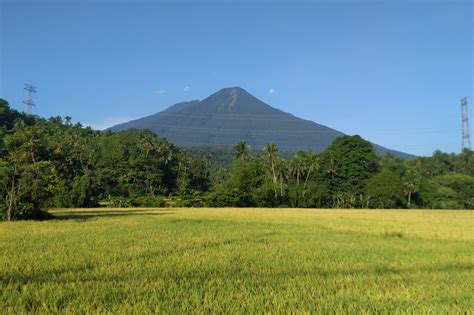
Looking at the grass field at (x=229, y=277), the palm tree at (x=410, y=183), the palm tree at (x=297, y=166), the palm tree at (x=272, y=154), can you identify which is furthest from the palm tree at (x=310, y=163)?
the grass field at (x=229, y=277)

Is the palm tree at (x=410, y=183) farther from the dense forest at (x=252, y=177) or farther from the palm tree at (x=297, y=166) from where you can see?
the palm tree at (x=297, y=166)

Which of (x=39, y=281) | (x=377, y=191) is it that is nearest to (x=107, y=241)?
(x=39, y=281)

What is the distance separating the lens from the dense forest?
74312 mm

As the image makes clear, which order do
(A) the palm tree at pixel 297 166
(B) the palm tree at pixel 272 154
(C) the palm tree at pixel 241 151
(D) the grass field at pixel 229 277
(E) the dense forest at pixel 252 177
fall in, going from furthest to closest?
(C) the palm tree at pixel 241 151 → (A) the palm tree at pixel 297 166 → (B) the palm tree at pixel 272 154 → (E) the dense forest at pixel 252 177 → (D) the grass field at pixel 229 277

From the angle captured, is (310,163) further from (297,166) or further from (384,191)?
(384,191)

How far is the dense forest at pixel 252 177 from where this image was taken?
7431 centimetres

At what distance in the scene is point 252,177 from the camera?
254 feet

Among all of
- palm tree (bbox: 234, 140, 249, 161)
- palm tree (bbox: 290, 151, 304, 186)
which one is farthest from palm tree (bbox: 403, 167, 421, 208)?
palm tree (bbox: 234, 140, 249, 161)

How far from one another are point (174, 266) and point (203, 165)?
4078 inches

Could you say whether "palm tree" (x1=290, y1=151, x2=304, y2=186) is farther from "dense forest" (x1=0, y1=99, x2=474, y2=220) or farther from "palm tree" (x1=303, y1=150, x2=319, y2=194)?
"palm tree" (x1=303, y1=150, x2=319, y2=194)

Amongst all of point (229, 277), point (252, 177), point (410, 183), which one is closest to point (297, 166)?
point (252, 177)

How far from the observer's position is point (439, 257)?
14.0 meters

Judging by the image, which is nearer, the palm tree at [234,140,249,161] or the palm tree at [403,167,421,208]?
the palm tree at [403,167,421,208]

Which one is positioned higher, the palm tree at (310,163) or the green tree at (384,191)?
the palm tree at (310,163)
